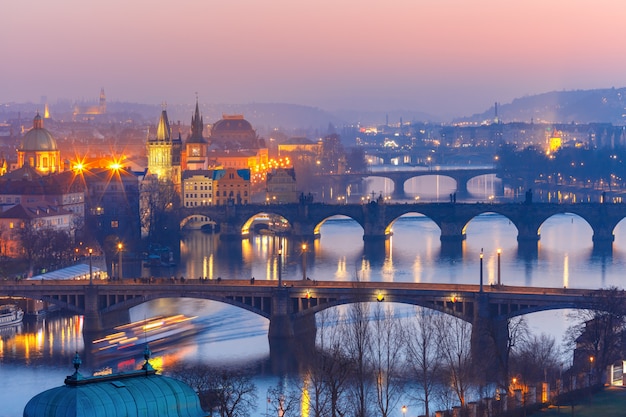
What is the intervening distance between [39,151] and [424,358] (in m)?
40.0

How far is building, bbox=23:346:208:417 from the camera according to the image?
14312 mm

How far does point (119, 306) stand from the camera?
35.9 meters

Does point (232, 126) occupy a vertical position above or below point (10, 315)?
above

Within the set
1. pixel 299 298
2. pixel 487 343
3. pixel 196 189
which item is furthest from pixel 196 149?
pixel 487 343

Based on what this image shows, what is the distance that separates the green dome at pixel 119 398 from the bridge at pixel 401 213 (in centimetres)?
4448

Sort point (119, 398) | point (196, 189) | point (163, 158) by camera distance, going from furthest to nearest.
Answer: point (196, 189) → point (163, 158) → point (119, 398)

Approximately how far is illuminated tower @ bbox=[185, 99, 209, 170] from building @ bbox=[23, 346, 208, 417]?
203ft

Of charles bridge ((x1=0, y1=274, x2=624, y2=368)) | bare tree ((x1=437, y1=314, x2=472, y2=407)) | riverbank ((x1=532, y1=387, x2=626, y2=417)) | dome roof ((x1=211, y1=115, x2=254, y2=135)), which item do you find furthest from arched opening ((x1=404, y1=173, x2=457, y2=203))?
riverbank ((x1=532, y1=387, x2=626, y2=417))

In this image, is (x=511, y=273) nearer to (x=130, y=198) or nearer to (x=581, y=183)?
(x=130, y=198)

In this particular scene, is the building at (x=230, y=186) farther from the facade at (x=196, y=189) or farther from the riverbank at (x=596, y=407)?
the riverbank at (x=596, y=407)

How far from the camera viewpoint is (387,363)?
29.1 m

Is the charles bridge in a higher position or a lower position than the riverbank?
higher

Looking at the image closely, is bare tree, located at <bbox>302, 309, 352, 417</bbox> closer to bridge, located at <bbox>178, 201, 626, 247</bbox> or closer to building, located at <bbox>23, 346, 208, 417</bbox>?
building, located at <bbox>23, 346, 208, 417</bbox>

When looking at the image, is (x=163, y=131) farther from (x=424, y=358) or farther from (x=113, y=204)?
(x=424, y=358)
